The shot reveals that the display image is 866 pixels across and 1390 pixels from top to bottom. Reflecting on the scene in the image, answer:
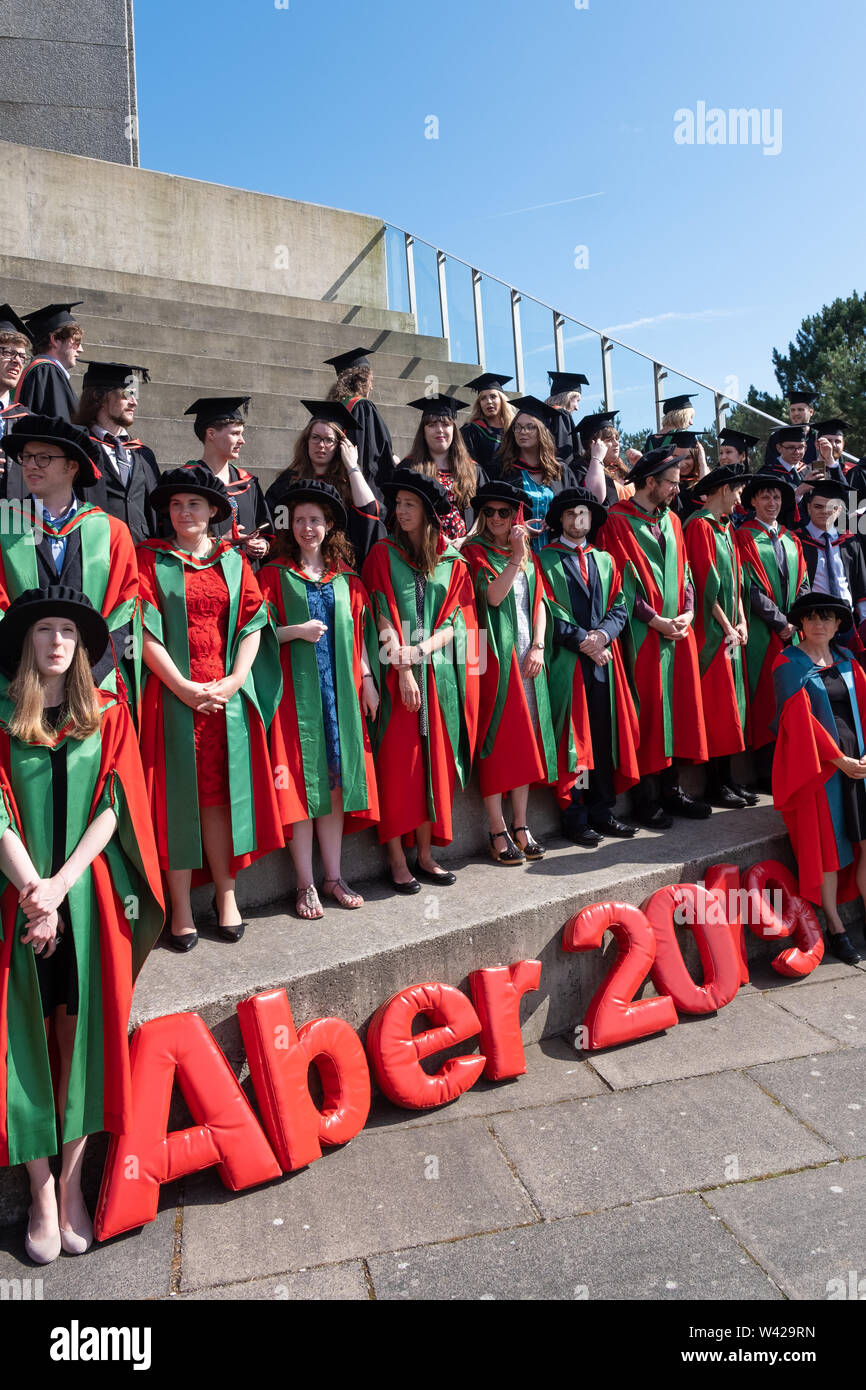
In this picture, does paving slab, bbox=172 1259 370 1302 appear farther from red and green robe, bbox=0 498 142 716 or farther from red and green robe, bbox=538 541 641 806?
red and green robe, bbox=538 541 641 806

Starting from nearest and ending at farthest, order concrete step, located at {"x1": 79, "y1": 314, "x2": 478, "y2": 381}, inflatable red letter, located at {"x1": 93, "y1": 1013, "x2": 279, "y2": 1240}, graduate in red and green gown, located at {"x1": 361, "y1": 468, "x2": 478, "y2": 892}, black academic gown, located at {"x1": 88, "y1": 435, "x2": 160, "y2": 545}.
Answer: inflatable red letter, located at {"x1": 93, "y1": 1013, "x2": 279, "y2": 1240}
black academic gown, located at {"x1": 88, "y1": 435, "x2": 160, "y2": 545}
graduate in red and green gown, located at {"x1": 361, "y1": 468, "x2": 478, "y2": 892}
concrete step, located at {"x1": 79, "y1": 314, "x2": 478, "y2": 381}

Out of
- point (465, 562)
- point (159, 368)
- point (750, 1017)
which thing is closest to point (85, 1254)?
point (750, 1017)

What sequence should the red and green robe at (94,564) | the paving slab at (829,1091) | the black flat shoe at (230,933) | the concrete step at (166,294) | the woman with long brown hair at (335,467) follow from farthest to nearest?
1. the concrete step at (166,294)
2. the woman with long brown hair at (335,467)
3. the black flat shoe at (230,933)
4. the paving slab at (829,1091)
5. the red and green robe at (94,564)

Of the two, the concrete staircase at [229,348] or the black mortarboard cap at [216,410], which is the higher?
the concrete staircase at [229,348]

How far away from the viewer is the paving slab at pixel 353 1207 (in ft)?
9.99

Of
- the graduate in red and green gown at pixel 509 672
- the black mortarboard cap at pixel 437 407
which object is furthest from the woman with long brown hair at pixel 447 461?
the graduate in red and green gown at pixel 509 672

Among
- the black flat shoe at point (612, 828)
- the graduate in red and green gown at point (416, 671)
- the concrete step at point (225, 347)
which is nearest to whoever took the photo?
the graduate in red and green gown at point (416, 671)

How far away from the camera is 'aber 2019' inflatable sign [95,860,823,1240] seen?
3.30 meters

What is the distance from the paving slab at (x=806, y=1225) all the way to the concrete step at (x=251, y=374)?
7.30 metres

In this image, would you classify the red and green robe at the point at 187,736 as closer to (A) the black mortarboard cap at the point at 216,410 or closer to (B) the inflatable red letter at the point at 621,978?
(A) the black mortarboard cap at the point at 216,410

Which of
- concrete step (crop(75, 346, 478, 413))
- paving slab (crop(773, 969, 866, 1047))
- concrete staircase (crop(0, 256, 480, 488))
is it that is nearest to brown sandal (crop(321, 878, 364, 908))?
paving slab (crop(773, 969, 866, 1047))

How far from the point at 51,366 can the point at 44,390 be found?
182 mm

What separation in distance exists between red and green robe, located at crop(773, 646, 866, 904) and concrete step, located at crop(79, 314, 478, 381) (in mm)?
6347
